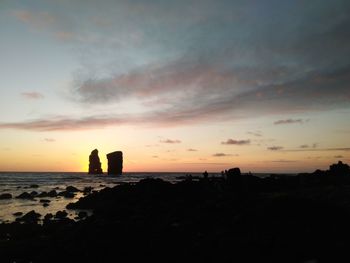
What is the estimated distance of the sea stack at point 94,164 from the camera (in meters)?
195

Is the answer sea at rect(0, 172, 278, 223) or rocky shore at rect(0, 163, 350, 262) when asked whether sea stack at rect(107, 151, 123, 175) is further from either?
rocky shore at rect(0, 163, 350, 262)

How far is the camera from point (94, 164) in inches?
7707

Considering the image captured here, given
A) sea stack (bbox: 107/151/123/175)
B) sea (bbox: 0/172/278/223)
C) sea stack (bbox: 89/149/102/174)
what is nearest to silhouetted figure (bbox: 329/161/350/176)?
sea (bbox: 0/172/278/223)

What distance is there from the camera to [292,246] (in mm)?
12164

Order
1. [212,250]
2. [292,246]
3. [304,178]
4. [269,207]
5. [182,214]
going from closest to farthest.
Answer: [292,246], [212,250], [269,207], [182,214], [304,178]

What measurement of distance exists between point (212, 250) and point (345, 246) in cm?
484

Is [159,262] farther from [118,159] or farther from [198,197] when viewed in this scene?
[118,159]

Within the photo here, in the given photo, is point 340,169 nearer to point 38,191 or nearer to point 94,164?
point 38,191

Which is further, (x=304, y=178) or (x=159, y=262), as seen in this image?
(x=304, y=178)

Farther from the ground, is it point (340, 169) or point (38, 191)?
point (340, 169)

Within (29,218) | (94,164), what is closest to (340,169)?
(29,218)

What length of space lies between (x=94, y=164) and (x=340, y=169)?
561 feet

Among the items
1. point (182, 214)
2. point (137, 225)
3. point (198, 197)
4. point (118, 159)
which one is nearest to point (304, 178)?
point (198, 197)

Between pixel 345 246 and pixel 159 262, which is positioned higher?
pixel 345 246
